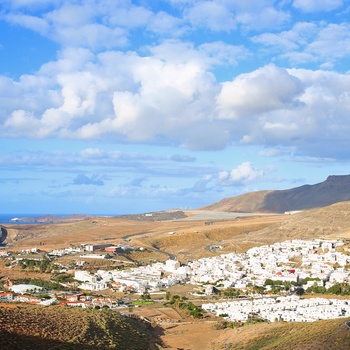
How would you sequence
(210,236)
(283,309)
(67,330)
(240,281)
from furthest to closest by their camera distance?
(210,236)
(240,281)
(283,309)
(67,330)

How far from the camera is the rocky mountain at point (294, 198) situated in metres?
160

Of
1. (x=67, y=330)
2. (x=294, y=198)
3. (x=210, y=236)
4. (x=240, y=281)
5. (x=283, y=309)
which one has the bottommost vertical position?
(x=283, y=309)

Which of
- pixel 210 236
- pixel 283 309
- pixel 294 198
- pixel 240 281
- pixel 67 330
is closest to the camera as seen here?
pixel 67 330

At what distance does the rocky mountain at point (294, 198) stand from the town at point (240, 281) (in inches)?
3407

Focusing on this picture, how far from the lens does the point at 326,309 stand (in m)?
38.9

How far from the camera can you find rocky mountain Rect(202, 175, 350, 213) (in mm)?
159538

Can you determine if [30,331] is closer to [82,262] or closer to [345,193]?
[82,262]

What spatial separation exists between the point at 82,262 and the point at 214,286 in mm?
22922

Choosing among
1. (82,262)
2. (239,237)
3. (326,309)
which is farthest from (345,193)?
(326,309)

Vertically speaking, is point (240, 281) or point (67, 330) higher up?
point (67, 330)

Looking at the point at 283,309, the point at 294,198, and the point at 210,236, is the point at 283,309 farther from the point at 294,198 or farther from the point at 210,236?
the point at 294,198

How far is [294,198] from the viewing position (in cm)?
17588

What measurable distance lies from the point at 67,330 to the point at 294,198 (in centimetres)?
15423

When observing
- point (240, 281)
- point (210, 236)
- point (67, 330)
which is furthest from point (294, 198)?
point (67, 330)
